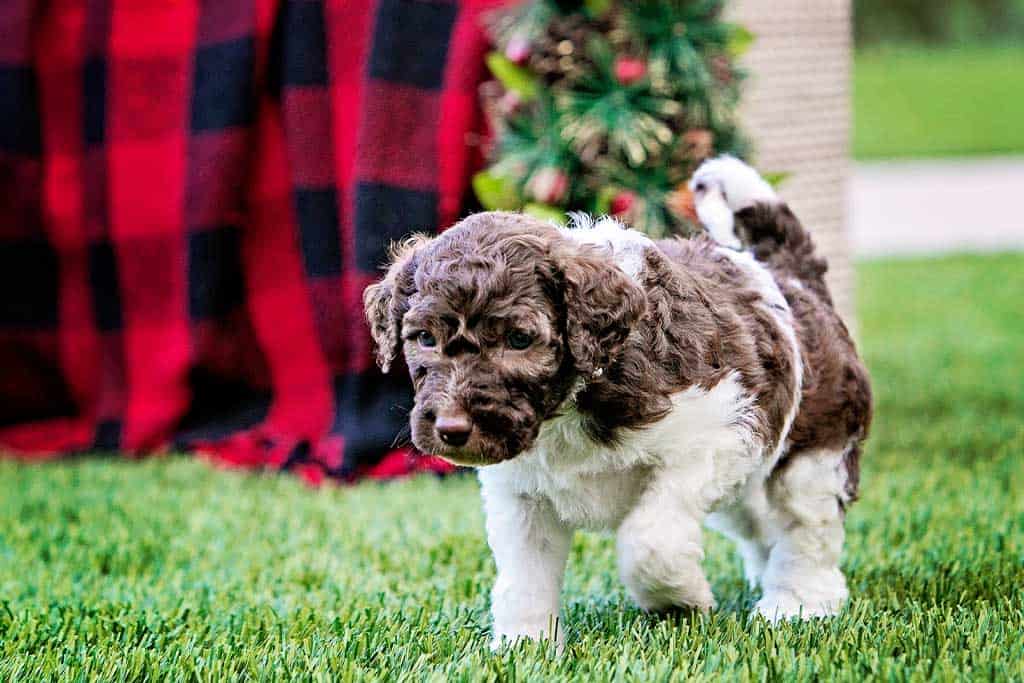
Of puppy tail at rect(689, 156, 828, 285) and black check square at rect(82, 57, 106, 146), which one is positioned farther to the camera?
black check square at rect(82, 57, 106, 146)

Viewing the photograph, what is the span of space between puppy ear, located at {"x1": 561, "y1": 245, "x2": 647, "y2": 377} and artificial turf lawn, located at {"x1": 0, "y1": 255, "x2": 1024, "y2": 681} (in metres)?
0.64

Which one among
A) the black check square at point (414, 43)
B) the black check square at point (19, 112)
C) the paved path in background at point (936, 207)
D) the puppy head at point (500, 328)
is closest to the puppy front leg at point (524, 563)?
the puppy head at point (500, 328)

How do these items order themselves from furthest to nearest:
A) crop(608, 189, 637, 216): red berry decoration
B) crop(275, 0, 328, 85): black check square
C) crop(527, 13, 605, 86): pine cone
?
crop(275, 0, 328, 85): black check square < crop(527, 13, 605, 86): pine cone < crop(608, 189, 637, 216): red berry decoration

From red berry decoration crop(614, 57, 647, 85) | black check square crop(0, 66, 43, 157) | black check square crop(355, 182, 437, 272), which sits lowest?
black check square crop(355, 182, 437, 272)

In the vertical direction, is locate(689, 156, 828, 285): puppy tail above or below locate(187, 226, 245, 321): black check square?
above

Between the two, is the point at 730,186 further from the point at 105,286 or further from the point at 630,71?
the point at 105,286

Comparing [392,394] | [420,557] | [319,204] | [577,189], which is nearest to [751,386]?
[420,557]

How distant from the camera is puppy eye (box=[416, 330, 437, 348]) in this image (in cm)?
284

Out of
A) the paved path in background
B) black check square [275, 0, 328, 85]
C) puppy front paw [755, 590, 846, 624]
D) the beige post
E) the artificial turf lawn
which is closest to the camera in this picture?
the artificial turf lawn

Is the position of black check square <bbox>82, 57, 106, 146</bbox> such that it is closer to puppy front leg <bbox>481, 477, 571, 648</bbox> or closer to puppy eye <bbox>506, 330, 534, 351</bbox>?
puppy front leg <bbox>481, 477, 571, 648</bbox>

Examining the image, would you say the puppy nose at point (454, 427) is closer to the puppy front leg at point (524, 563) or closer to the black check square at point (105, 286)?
the puppy front leg at point (524, 563)

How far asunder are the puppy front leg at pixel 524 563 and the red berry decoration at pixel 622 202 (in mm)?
2054

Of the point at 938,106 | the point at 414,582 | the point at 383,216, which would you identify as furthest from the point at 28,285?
the point at 938,106

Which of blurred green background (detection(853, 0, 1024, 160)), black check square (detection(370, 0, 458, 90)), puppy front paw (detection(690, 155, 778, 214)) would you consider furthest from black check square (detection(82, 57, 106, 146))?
blurred green background (detection(853, 0, 1024, 160))
